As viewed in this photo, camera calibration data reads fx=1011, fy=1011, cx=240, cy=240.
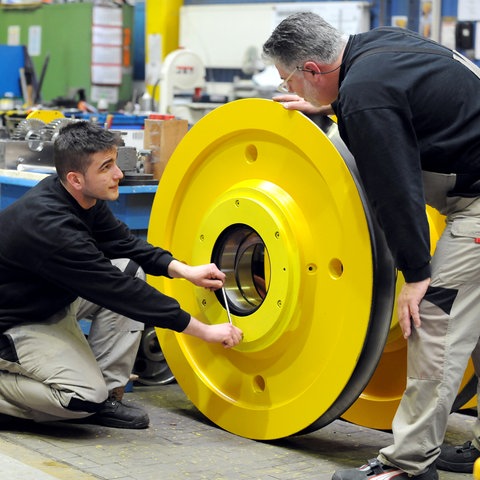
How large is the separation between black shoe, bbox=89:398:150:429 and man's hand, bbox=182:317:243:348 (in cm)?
40

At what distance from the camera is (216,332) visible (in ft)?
10.3

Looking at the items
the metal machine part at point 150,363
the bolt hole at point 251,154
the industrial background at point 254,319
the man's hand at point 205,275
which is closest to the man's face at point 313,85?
the industrial background at point 254,319

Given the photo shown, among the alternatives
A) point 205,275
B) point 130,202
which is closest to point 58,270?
point 205,275

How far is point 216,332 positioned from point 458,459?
82 cm

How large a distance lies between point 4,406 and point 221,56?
18.3ft

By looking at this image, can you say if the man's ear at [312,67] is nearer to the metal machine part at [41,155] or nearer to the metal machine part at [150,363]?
the metal machine part at [41,155]

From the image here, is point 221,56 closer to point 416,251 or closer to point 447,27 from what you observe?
point 447,27

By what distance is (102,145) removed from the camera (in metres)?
3.20

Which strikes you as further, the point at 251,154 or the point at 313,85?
the point at 251,154

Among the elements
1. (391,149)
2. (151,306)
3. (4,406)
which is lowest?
(4,406)

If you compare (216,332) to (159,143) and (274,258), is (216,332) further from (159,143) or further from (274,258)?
(159,143)

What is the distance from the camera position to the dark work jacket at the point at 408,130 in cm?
258

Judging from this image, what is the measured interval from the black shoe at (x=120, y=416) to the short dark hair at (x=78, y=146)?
0.78 meters

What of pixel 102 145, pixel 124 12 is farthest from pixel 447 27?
pixel 102 145
